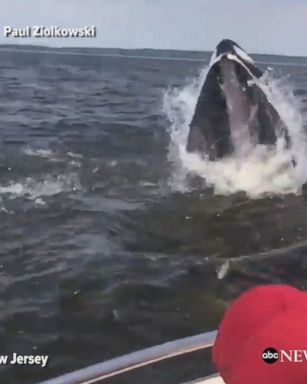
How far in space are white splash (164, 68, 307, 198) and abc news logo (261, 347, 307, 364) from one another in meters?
1.11

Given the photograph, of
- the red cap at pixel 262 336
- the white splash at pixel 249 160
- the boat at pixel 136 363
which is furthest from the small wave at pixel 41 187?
the red cap at pixel 262 336

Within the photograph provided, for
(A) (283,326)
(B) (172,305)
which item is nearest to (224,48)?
(B) (172,305)

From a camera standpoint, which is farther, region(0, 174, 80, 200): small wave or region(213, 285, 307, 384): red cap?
region(0, 174, 80, 200): small wave

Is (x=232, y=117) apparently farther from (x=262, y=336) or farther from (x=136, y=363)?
(x=262, y=336)

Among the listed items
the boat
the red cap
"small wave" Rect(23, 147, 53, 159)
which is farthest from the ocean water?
the red cap

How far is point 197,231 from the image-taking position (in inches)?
62.8

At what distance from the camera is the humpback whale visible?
67.7 inches

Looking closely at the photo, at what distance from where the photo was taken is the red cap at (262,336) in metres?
0.53

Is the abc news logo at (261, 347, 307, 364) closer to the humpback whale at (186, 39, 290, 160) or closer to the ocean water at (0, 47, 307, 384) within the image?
the ocean water at (0, 47, 307, 384)

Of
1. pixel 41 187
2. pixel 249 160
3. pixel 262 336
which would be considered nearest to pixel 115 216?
pixel 41 187

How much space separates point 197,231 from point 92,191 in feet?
0.89

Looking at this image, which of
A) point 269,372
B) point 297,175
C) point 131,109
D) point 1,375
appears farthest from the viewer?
point 297,175

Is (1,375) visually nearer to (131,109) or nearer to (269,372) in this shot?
(131,109)

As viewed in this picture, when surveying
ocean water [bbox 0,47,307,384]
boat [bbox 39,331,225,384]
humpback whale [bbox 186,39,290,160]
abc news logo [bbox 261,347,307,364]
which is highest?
humpback whale [bbox 186,39,290,160]
